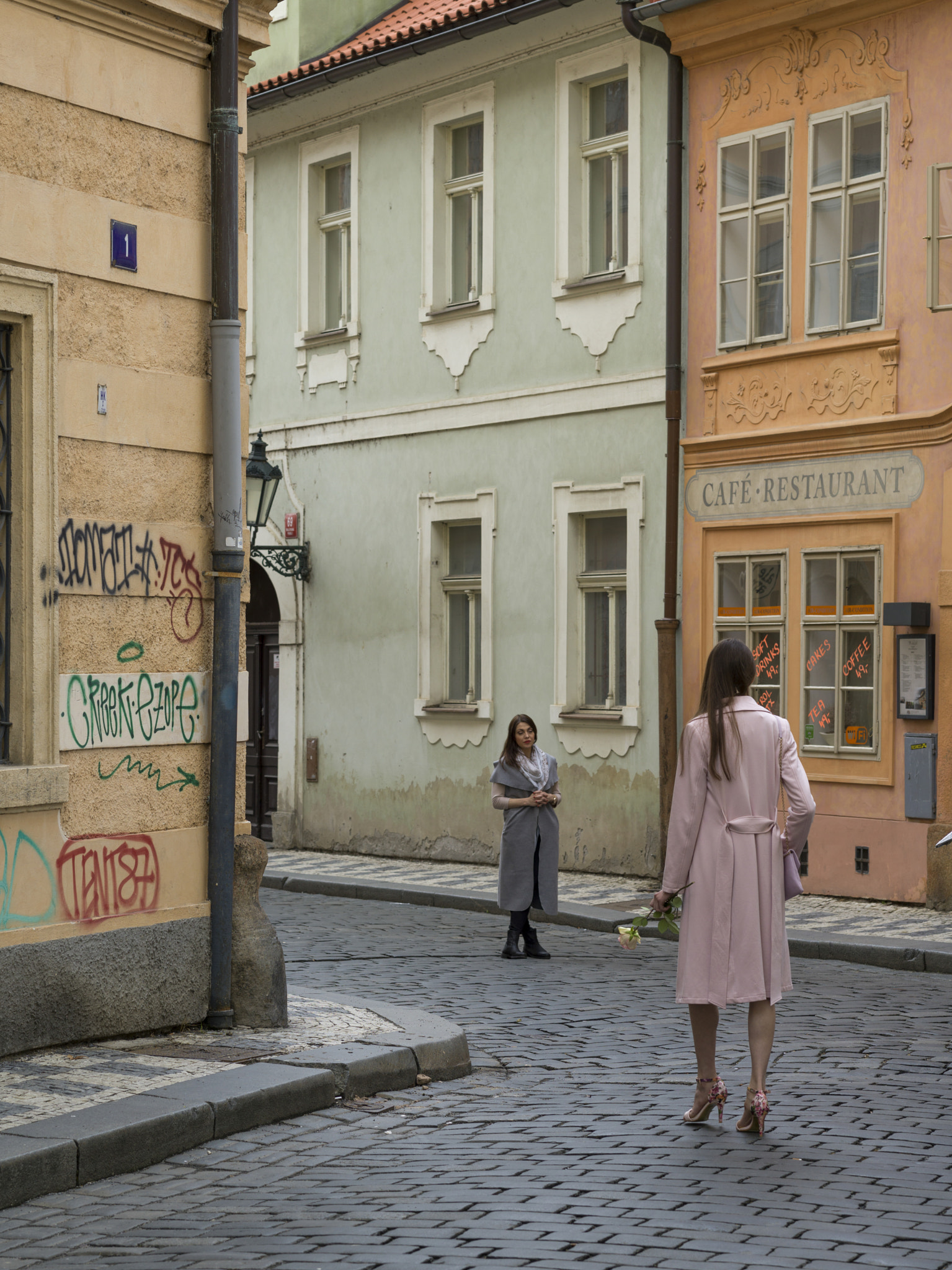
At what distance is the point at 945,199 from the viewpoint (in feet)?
47.3

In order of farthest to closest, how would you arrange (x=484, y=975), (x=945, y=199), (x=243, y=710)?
(x=945, y=199) < (x=484, y=975) < (x=243, y=710)

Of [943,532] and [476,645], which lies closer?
[943,532]

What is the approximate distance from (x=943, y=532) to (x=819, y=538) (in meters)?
1.28

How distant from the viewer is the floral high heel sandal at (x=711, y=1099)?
6750mm

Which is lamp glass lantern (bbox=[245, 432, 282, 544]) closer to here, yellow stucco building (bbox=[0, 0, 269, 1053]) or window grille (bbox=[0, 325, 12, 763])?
yellow stucco building (bbox=[0, 0, 269, 1053])

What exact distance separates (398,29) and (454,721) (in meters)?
7.56

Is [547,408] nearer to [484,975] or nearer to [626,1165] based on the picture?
[484,975]

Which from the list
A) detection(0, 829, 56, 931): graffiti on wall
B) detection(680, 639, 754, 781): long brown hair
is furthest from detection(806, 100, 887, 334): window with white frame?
detection(0, 829, 56, 931): graffiti on wall

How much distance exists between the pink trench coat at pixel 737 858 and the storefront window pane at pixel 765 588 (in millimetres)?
9100

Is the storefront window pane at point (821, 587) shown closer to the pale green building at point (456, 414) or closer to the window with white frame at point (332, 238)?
the pale green building at point (456, 414)

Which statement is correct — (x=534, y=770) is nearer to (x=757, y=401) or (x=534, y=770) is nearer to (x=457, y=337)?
(x=757, y=401)

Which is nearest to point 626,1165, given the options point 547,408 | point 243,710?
point 243,710

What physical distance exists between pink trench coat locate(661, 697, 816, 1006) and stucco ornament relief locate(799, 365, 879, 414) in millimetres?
8714

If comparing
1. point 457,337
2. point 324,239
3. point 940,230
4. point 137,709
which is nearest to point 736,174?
point 940,230
